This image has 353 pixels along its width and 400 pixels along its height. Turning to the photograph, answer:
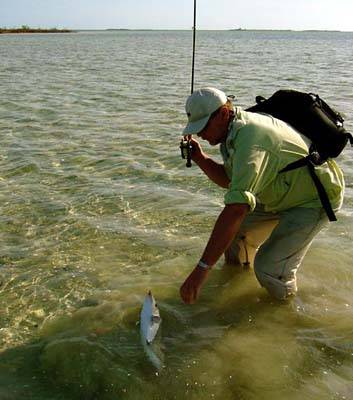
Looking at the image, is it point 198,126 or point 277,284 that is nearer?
point 198,126

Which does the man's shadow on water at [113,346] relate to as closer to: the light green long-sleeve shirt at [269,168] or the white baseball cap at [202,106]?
the light green long-sleeve shirt at [269,168]

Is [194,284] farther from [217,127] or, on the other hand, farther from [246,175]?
[217,127]

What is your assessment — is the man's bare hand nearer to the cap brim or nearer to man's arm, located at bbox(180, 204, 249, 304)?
man's arm, located at bbox(180, 204, 249, 304)

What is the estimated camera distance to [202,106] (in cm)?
405

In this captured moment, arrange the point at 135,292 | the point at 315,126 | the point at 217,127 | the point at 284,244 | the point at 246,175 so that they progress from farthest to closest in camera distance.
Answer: the point at 135,292
the point at 284,244
the point at 315,126
the point at 217,127
the point at 246,175

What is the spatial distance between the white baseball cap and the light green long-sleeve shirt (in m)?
0.22

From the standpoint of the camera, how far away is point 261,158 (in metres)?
4.07

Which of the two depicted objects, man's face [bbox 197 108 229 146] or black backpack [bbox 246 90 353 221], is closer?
man's face [bbox 197 108 229 146]

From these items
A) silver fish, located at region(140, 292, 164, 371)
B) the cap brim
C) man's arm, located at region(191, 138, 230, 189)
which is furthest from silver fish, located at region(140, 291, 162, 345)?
man's arm, located at region(191, 138, 230, 189)

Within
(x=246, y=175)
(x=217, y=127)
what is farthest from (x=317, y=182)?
(x=217, y=127)

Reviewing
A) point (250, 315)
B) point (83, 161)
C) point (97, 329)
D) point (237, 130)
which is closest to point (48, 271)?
point (97, 329)

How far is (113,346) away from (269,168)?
210 cm

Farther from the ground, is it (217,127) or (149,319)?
(217,127)

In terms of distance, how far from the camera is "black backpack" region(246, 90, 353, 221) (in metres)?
4.47
